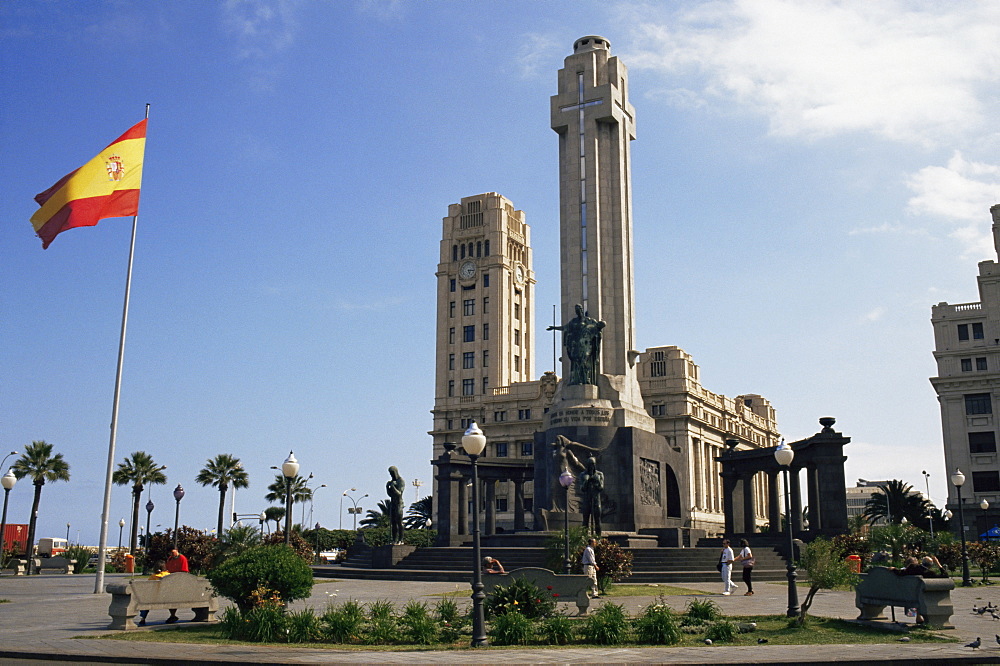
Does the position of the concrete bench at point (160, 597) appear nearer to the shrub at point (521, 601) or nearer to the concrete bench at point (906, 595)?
the shrub at point (521, 601)

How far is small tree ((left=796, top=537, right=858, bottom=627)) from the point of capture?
1698cm

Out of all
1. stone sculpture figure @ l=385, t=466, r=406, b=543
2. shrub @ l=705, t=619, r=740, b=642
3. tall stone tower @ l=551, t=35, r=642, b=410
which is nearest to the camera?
shrub @ l=705, t=619, r=740, b=642

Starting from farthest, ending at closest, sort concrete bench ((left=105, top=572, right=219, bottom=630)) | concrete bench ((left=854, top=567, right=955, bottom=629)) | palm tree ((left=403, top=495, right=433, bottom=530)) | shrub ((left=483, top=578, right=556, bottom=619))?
palm tree ((left=403, top=495, right=433, bottom=530))
concrete bench ((left=105, top=572, right=219, bottom=630))
shrub ((left=483, top=578, right=556, bottom=619))
concrete bench ((left=854, top=567, right=955, bottom=629))

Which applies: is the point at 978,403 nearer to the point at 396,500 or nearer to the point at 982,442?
the point at 982,442

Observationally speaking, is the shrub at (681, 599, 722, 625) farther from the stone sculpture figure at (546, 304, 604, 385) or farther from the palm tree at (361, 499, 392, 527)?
the palm tree at (361, 499, 392, 527)

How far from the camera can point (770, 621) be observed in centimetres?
1784

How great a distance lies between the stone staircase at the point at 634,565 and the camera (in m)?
31.7

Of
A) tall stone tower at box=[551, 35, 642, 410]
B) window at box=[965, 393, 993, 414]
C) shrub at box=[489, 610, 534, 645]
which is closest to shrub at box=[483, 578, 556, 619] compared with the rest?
shrub at box=[489, 610, 534, 645]

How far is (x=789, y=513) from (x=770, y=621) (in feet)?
12.1

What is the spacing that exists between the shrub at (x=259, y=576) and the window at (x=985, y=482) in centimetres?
7394

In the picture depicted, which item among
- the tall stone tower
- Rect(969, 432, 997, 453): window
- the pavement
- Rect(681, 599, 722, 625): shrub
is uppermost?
the tall stone tower

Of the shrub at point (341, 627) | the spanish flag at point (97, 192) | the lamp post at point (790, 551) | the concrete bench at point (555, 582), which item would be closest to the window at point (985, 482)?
the lamp post at point (790, 551)

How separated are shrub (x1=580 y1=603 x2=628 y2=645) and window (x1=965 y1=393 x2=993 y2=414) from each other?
74874 mm

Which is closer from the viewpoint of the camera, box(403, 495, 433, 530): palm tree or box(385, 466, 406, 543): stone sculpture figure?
box(385, 466, 406, 543): stone sculpture figure
